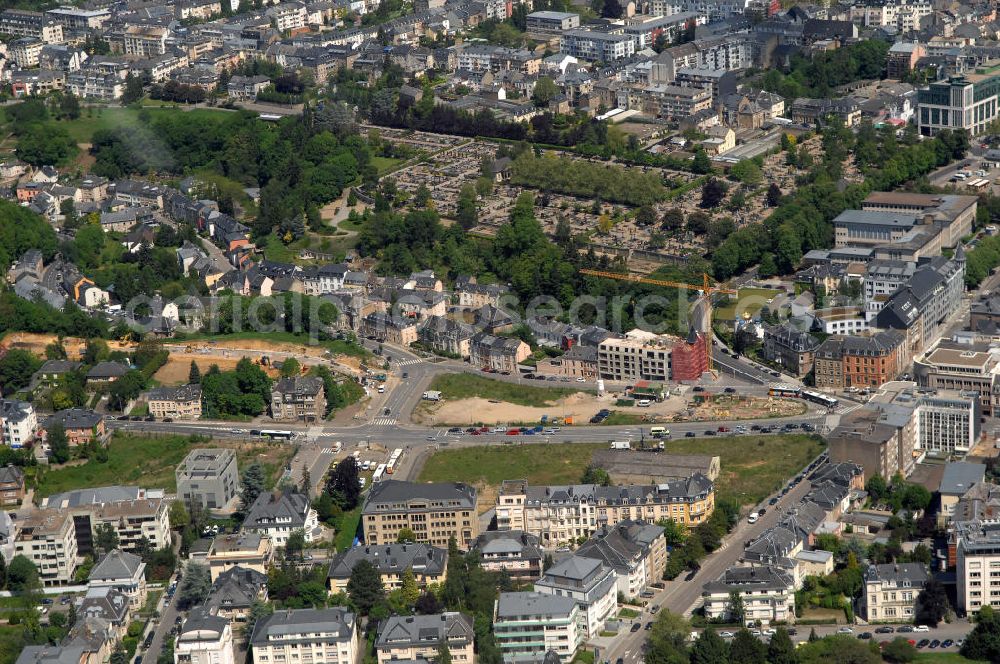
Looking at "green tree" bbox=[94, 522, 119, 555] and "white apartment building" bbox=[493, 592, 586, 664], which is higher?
"green tree" bbox=[94, 522, 119, 555]

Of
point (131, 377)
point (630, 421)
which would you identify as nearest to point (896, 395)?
point (630, 421)

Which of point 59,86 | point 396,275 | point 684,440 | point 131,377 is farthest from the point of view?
point 59,86

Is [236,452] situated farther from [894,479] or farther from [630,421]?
[894,479]

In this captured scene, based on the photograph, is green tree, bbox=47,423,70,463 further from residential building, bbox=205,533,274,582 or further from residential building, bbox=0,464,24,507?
residential building, bbox=205,533,274,582

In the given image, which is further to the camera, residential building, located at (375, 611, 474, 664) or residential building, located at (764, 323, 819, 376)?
residential building, located at (764, 323, 819, 376)

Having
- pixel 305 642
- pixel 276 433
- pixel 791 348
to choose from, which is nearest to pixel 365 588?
pixel 305 642

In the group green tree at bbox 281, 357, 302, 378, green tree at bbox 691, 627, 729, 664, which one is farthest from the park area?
green tree at bbox 691, 627, 729, 664
